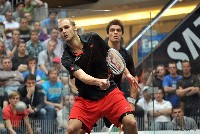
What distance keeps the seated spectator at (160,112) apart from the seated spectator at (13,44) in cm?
235

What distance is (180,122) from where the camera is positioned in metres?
9.53

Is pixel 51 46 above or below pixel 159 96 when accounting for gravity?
above

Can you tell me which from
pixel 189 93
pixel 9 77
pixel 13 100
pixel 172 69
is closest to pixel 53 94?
pixel 13 100

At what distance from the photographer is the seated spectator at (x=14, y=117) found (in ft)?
29.7

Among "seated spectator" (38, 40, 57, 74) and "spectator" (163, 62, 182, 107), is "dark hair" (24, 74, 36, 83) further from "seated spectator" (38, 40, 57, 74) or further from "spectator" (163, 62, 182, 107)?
"spectator" (163, 62, 182, 107)

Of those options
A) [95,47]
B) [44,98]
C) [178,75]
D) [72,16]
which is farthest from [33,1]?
[95,47]

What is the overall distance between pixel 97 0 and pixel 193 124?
7195mm

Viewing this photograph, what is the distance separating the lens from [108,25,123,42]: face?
292 inches

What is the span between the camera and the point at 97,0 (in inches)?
632

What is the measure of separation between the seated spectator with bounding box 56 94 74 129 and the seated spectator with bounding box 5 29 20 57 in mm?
1151

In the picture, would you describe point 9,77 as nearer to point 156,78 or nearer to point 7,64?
point 7,64

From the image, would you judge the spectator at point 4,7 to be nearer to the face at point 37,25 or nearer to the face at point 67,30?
the face at point 37,25

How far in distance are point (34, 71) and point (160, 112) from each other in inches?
83.3

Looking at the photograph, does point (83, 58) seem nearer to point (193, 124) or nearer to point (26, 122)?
point (26, 122)
